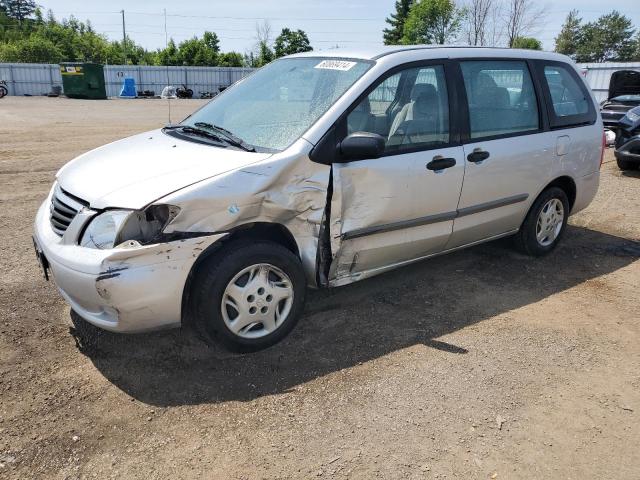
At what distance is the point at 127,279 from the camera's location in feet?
9.32

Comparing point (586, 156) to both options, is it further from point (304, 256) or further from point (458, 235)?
point (304, 256)

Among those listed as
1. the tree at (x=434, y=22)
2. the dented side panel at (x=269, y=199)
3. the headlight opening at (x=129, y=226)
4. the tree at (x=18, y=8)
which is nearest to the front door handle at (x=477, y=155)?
the dented side panel at (x=269, y=199)

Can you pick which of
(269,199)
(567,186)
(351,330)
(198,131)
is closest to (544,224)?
(567,186)

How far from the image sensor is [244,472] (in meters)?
2.46

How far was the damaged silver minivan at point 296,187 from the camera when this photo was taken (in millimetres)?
2938

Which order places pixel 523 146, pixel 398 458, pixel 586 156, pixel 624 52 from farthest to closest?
pixel 624 52 < pixel 586 156 < pixel 523 146 < pixel 398 458

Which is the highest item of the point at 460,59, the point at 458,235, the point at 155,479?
the point at 460,59

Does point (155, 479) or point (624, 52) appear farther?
point (624, 52)

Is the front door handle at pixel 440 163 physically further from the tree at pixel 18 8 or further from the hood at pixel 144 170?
the tree at pixel 18 8

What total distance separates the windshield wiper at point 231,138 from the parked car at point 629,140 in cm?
796

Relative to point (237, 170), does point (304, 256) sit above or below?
below

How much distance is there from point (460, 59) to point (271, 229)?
2047 mm

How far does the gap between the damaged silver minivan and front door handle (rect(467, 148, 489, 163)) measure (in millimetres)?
23

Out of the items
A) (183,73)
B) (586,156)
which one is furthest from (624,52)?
(586,156)
